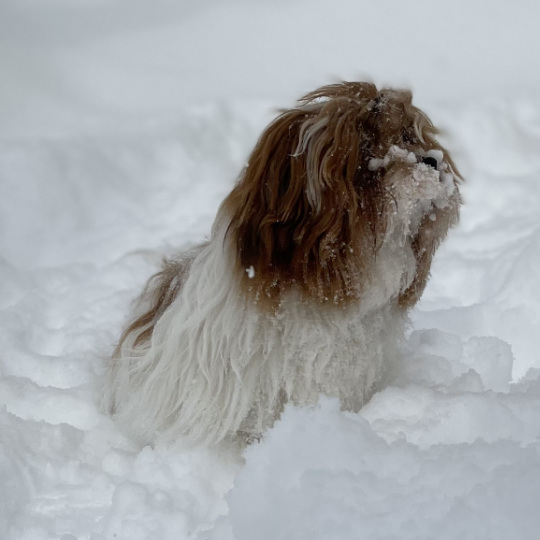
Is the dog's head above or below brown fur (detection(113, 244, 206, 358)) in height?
above

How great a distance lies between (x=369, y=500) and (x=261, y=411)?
659mm

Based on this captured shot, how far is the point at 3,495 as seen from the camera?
212 centimetres

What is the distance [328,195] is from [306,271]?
202mm

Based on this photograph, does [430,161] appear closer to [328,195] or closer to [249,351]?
[328,195]

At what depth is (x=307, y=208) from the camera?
Result: 202 cm

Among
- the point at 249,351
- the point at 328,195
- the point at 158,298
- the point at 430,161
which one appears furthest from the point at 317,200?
the point at 158,298

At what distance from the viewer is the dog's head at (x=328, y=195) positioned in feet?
6.53

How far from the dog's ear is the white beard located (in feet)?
0.23

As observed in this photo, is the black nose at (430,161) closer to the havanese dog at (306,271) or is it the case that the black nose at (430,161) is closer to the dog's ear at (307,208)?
the havanese dog at (306,271)

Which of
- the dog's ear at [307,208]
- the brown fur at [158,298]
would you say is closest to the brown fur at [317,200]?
the dog's ear at [307,208]

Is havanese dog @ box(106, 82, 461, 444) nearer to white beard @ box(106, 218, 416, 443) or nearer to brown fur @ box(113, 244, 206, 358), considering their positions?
white beard @ box(106, 218, 416, 443)

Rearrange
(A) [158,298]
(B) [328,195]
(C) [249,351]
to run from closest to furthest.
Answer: (B) [328,195], (C) [249,351], (A) [158,298]

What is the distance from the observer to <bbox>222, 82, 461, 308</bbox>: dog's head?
1989mm

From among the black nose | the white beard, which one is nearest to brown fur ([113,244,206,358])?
the white beard
